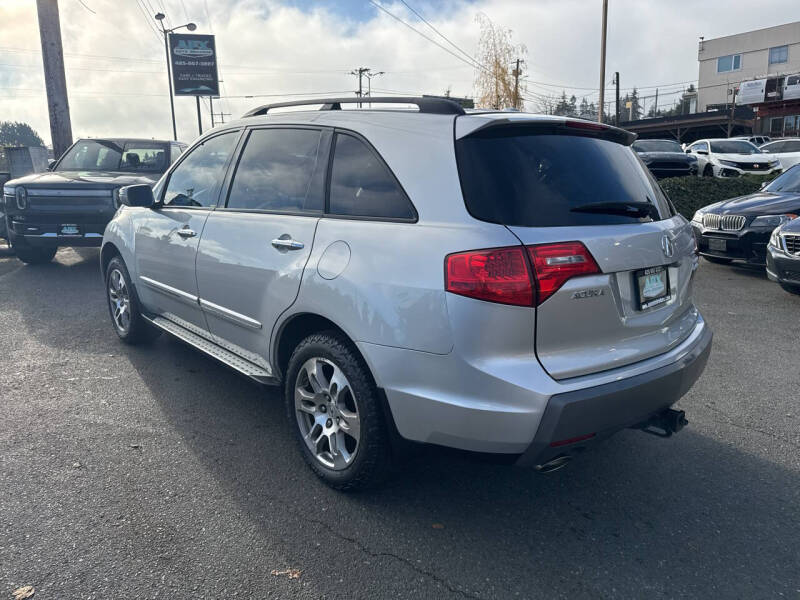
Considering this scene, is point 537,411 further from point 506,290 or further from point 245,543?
point 245,543

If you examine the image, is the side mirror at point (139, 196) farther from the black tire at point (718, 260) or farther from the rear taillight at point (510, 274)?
the black tire at point (718, 260)

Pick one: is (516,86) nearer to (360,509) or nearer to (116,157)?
(116,157)

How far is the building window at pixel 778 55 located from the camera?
5372cm

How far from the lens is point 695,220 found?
9.20 meters

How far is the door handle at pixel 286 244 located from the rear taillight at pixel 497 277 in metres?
1.01

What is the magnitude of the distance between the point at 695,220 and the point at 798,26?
55.7 meters

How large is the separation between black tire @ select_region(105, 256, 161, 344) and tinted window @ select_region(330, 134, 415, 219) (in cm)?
259

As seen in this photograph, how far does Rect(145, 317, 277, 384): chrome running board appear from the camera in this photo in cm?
359

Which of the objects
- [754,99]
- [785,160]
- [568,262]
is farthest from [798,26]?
[568,262]

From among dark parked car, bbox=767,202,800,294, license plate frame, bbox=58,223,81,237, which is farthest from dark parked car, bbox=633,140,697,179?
license plate frame, bbox=58,223,81,237

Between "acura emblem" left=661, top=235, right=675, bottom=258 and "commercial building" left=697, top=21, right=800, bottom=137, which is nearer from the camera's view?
"acura emblem" left=661, top=235, right=675, bottom=258

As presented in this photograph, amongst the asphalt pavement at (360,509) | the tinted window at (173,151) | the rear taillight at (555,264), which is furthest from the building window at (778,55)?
the rear taillight at (555,264)

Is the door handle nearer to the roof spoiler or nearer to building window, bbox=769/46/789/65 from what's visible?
the roof spoiler

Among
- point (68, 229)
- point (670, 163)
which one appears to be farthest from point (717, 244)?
point (670, 163)
